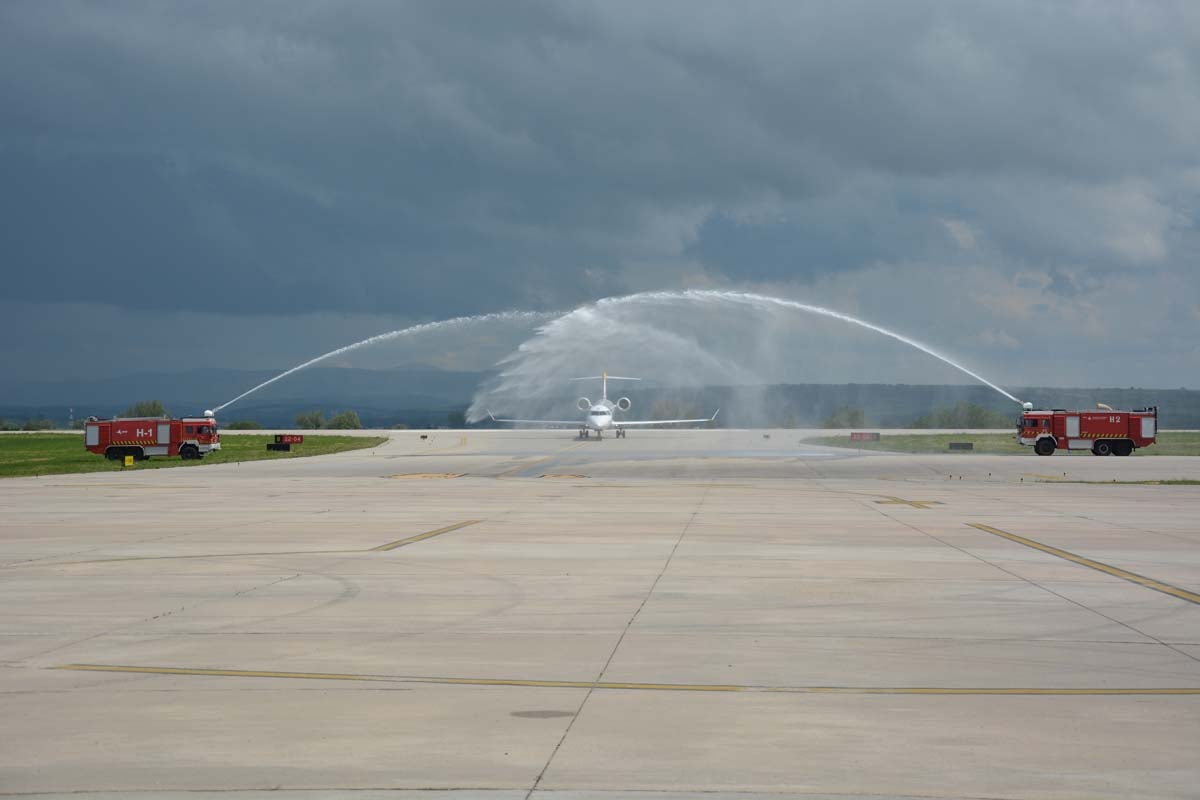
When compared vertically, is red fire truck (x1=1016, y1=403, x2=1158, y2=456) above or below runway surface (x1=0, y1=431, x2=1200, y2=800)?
above

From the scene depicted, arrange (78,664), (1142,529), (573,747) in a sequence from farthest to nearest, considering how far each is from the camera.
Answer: (1142,529), (78,664), (573,747)

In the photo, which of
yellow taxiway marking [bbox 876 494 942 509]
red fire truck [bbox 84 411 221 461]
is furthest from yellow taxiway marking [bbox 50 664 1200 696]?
red fire truck [bbox 84 411 221 461]

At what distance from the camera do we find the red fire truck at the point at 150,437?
66.2 m

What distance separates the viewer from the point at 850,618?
15.8 m

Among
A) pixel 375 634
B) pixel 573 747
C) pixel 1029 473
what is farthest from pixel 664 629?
pixel 1029 473

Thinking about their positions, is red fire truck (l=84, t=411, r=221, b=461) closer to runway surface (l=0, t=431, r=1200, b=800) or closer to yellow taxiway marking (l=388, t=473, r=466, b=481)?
yellow taxiway marking (l=388, t=473, r=466, b=481)

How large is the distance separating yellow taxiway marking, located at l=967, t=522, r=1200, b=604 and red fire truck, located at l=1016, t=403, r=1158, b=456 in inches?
1877

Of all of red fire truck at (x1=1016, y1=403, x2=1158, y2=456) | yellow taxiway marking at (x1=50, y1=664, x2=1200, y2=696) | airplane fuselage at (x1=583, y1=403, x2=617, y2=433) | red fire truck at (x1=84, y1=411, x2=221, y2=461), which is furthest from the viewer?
airplane fuselage at (x1=583, y1=403, x2=617, y2=433)

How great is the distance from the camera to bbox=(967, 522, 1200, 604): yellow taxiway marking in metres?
18.3

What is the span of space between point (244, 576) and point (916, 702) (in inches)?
515

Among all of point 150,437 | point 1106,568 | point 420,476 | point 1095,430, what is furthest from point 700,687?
point 1095,430

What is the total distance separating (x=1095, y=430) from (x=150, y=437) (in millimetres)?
60284

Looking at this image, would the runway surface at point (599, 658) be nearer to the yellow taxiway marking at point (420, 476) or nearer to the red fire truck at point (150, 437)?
the yellow taxiway marking at point (420, 476)

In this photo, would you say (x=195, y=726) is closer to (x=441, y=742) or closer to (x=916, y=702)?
(x=441, y=742)
